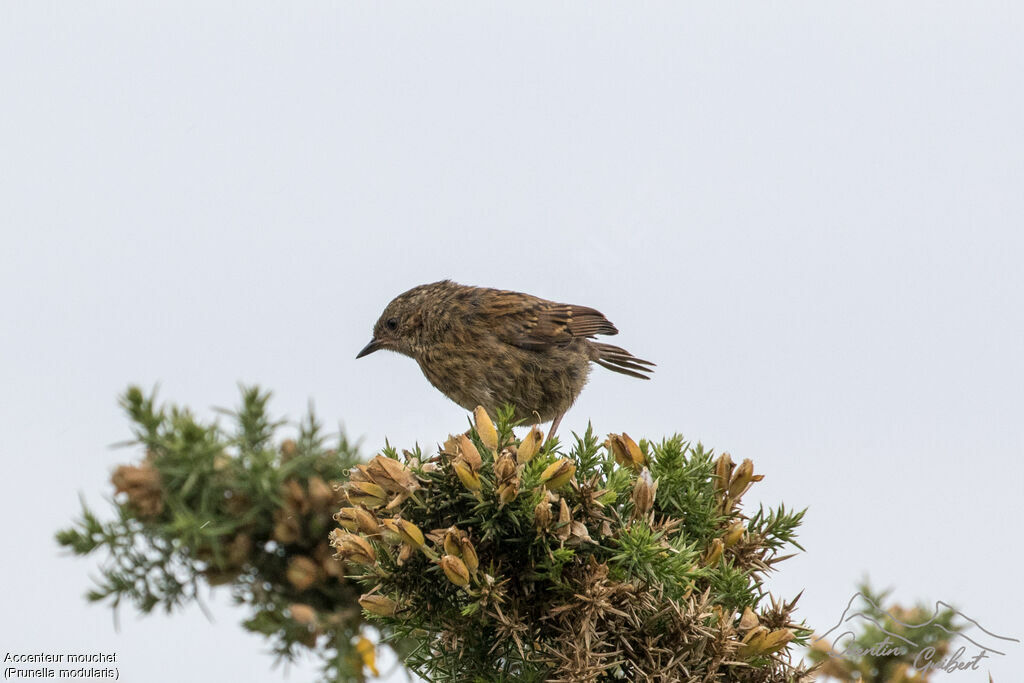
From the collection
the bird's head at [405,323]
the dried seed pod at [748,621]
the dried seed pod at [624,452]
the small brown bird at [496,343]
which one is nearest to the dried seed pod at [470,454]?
the dried seed pod at [624,452]

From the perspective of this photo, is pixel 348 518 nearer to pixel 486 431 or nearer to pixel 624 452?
pixel 486 431

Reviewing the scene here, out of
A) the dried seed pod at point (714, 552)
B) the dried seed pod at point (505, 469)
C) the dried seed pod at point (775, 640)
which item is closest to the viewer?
the dried seed pod at point (505, 469)

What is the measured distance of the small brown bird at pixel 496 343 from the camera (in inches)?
182

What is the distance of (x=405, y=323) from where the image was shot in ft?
16.2

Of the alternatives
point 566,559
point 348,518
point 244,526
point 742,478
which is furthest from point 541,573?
point 244,526

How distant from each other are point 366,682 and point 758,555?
1.68 metres

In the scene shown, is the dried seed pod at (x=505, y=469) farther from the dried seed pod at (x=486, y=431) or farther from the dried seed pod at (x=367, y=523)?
the dried seed pod at (x=367, y=523)

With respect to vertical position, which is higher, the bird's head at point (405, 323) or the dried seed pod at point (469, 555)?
the bird's head at point (405, 323)

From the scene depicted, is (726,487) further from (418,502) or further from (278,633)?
(278,633)

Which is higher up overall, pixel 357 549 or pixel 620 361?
pixel 620 361

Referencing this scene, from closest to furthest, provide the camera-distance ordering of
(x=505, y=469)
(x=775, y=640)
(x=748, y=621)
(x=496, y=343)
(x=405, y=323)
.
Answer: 1. (x=505, y=469)
2. (x=775, y=640)
3. (x=748, y=621)
4. (x=496, y=343)
5. (x=405, y=323)

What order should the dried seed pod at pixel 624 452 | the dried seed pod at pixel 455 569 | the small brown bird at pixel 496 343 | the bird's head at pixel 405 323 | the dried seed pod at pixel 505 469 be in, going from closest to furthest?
the dried seed pod at pixel 455 569
the dried seed pod at pixel 505 469
the dried seed pod at pixel 624 452
the small brown bird at pixel 496 343
the bird's head at pixel 405 323

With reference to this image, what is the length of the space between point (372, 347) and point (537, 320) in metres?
0.90

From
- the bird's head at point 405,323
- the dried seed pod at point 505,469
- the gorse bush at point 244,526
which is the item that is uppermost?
the bird's head at point 405,323
